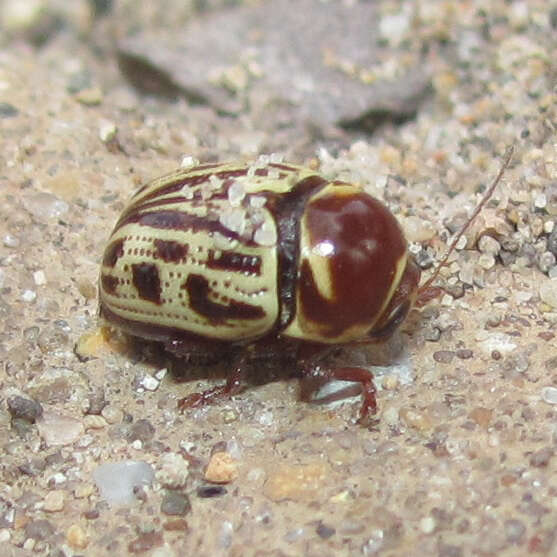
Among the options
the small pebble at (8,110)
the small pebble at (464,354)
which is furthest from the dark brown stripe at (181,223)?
the small pebble at (8,110)

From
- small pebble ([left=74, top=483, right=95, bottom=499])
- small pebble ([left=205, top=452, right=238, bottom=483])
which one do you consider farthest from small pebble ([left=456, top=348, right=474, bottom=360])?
small pebble ([left=74, top=483, right=95, bottom=499])

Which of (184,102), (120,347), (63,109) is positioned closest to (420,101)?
(184,102)

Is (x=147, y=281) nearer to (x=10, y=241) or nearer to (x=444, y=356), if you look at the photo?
(x=10, y=241)

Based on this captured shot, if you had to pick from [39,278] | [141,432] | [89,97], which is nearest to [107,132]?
[89,97]

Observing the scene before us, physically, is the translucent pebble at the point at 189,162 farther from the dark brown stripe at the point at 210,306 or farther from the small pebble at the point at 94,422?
the small pebble at the point at 94,422

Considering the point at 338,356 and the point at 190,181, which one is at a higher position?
the point at 190,181

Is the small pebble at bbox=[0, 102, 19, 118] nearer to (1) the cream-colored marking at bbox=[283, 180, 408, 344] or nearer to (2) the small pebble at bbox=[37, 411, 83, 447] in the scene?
(2) the small pebble at bbox=[37, 411, 83, 447]
